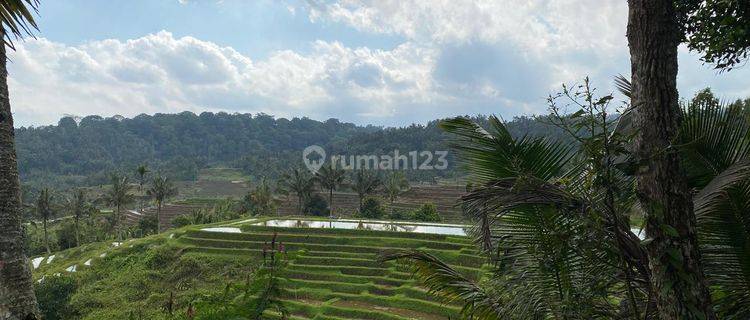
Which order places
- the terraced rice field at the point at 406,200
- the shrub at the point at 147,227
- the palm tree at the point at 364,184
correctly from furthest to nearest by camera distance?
1. the terraced rice field at the point at 406,200
2. the shrub at the point at 147,227
3. the palm tree at the point at 364,184

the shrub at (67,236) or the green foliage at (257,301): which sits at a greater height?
the green foliage at (257,301)

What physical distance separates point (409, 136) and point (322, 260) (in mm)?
77996

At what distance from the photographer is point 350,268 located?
22.7 metres

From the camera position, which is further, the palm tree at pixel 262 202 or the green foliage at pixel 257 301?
the palm tree at pixel 262 202

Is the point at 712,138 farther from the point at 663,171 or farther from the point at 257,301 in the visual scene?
the point at 257,301

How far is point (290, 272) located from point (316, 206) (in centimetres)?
2209

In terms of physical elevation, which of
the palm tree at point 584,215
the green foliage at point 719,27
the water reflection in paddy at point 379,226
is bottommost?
the water reflection in paddy at point 379,226

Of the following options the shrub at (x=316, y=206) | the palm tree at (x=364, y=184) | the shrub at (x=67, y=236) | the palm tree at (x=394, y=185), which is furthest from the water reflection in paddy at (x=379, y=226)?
the shrub at (x=67, y=236)

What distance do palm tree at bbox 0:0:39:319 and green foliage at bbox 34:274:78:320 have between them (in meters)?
18.7

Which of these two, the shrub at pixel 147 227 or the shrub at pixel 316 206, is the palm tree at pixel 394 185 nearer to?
the shrub at pixel 316 206

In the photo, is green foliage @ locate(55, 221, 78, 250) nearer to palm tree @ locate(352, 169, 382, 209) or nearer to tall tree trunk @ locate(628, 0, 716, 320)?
palm tree @ locate(352, 169, 382, 209)

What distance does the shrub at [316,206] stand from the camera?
42.7 metres

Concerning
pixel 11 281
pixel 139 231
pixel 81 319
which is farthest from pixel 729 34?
pixel 139 231

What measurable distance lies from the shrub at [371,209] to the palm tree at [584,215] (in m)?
36.6
